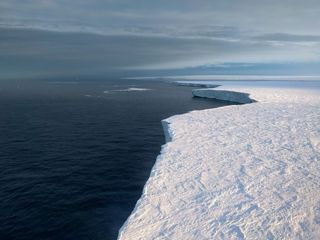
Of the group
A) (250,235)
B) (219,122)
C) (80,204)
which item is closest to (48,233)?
(80,204)

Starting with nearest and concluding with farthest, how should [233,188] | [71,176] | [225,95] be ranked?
[233,188] → [71,176] → [225,95]

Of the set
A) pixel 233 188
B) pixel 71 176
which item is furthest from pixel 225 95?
pixel 233 188

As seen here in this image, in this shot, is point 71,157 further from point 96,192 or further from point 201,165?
point 201,165

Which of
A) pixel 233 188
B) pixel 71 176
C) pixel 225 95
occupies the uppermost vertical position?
pixel 225 95

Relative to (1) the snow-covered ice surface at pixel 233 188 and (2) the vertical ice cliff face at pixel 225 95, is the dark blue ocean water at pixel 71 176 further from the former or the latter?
(2) the vertical ice cliff face at pixel 225 95

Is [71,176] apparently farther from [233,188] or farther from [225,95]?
[225,95]

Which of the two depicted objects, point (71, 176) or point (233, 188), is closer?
point (233, 188)

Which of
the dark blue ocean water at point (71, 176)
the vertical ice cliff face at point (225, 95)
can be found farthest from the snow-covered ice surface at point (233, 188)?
the vertical ice cliff face at point (225, 95)

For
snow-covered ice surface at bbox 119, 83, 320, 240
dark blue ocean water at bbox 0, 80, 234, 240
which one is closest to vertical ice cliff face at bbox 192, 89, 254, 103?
dark blue ocean water at bbox 0, 80, 234, 240

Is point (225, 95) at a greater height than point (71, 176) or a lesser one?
greater
